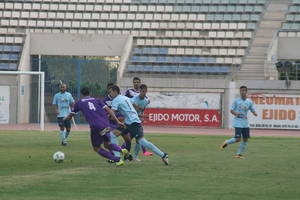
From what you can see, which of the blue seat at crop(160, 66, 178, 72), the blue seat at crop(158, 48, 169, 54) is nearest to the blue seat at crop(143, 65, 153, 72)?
the blue seat at crop(160, 66, 178, 72)

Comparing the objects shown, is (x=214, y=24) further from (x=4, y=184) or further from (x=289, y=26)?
(x=4, y=184)

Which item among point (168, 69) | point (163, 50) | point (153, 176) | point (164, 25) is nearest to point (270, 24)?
point (164, 25)

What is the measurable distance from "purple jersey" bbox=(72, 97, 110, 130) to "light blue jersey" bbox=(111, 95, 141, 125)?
0.45 meters

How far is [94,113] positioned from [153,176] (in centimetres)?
310

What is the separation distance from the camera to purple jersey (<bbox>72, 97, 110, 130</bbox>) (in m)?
17.5

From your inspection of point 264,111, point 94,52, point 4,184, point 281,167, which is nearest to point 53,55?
point 94,52

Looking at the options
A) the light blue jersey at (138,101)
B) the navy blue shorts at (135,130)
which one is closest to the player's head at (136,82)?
the light blue jersey at (138,101)

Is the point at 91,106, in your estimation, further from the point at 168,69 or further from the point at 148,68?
the point at 148,68

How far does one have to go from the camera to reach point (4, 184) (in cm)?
1314

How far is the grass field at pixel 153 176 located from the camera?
12.0m

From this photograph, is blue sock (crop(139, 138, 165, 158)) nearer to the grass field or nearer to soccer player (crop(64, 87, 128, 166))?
the grass field

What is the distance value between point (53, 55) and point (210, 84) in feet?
31.3

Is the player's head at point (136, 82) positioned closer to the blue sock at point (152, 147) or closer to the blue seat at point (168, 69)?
the blue sock at point (152, 147)

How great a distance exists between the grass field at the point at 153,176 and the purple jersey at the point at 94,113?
922mm
